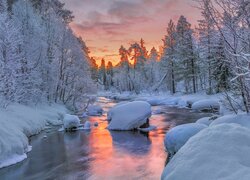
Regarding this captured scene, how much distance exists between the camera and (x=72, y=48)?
4012 centimetres

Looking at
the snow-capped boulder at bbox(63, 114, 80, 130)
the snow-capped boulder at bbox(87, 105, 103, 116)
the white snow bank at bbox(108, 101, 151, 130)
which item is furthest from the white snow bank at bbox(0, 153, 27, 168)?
the snow-capped boulder at bbox(87, 105, 103, 116)

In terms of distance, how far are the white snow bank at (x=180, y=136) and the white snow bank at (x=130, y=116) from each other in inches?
361

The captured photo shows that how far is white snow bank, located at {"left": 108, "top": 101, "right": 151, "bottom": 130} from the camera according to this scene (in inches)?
939

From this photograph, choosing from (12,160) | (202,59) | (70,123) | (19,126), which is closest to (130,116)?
(70,123)

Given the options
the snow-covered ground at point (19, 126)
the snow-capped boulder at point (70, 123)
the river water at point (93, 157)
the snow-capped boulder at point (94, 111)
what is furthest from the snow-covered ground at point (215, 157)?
the snow-capped boulder at point (94, 111)

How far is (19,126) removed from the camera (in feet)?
67.4

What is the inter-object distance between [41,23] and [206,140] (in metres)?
33.6

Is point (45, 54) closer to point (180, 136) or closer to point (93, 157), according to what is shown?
point (93, 157)

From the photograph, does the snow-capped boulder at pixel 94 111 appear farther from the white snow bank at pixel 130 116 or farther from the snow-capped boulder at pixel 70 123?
the white snow bank at pixel 130 116

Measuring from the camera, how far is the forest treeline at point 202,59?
23.5 feet

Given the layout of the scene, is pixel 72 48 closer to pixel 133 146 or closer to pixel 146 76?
pixel 133 146

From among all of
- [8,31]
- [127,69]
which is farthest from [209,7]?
[127,69]

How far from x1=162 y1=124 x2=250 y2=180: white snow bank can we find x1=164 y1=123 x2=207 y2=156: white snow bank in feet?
20.9

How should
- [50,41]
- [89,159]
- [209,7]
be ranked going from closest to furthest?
[209,7]
[89,159]
[50,41]
